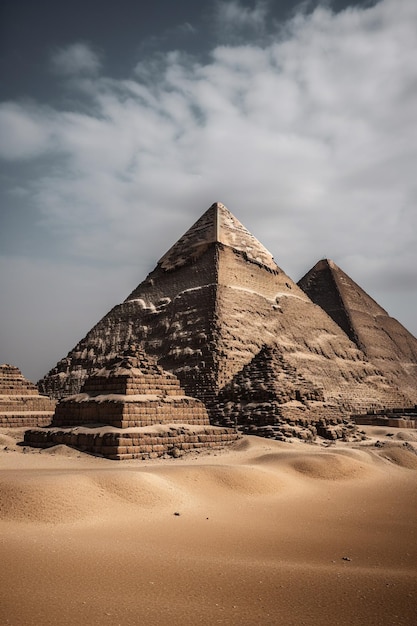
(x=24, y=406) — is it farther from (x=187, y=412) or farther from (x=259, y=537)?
(x=259, y=537)

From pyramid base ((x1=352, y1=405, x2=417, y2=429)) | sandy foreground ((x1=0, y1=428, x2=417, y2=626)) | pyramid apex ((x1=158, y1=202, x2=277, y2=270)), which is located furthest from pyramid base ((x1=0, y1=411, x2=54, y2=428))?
pyramid apex ((x1=158, y1=202, x2=277, y2=270))

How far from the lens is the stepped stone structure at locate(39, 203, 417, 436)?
28.6 metres

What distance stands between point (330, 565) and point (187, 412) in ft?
32.6

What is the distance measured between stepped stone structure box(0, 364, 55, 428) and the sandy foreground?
8.83 metres

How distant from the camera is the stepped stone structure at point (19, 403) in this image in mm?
17344

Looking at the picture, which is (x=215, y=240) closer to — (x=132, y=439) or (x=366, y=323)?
(x=132, y=439)

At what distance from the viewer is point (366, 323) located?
56.6m

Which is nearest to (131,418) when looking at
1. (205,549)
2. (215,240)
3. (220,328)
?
(205,549)

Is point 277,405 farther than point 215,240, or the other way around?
point 215,240

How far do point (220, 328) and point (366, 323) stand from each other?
108ft

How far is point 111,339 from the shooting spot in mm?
37656

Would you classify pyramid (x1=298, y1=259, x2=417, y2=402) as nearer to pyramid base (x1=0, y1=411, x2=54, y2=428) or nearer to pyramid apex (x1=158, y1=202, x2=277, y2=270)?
pyramid apex (x1=158, y1=202, x2=277, y2=270)

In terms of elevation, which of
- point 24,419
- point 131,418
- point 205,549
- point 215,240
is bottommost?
point 205,549

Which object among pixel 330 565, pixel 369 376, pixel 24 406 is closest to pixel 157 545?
pixel 330 565
